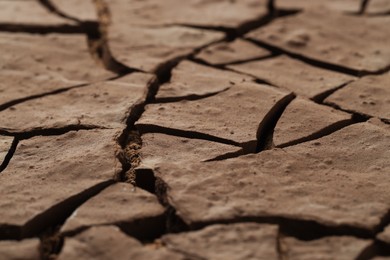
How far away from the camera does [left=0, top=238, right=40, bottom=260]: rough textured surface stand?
1.71 m

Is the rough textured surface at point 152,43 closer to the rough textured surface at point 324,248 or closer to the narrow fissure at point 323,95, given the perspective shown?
the narrow fissure at point 323,95

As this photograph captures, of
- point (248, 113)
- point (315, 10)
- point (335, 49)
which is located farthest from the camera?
point (315, 10)

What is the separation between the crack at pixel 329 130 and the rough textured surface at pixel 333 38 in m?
0.42

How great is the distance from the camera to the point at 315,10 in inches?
131

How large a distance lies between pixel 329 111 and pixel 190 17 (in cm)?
110

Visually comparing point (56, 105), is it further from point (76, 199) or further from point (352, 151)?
point (352, 151)

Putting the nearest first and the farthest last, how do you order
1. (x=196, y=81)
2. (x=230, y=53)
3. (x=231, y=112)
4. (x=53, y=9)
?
(x=231, y=112) → (x=196, y=81) → (x=230, y=53) → (x=53, y=9)

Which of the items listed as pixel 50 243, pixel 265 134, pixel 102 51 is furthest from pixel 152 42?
pixel 50 243

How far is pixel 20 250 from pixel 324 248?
78cm

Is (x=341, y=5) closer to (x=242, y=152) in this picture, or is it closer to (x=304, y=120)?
(x=304, y=120)

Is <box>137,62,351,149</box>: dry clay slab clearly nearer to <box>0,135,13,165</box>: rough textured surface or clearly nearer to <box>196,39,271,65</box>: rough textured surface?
<box>196,39,271,65</box>: rough textured surface

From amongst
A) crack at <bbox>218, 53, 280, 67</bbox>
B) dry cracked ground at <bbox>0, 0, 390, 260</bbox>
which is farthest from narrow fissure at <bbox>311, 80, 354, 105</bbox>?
crack at <bbox>218, 53, 280, 67</bbox>

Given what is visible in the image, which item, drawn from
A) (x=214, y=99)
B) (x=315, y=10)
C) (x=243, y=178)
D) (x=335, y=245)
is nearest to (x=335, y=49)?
(x=315, y=10)

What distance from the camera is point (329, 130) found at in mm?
2287
